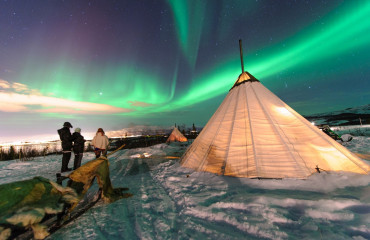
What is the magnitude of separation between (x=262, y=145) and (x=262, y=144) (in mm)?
33

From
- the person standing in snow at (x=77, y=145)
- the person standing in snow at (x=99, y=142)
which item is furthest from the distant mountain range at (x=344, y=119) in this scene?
the person standing in snow at (x=77, y=145)

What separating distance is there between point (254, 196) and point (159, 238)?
6.20 ft

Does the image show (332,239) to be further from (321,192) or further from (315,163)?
(315,163)

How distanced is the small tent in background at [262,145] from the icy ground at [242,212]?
1.27 ft

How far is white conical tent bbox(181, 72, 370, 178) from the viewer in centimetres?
379

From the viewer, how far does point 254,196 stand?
282 centimetres

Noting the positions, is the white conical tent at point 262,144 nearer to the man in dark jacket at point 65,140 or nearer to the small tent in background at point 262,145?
the small tent in background at point 262,145

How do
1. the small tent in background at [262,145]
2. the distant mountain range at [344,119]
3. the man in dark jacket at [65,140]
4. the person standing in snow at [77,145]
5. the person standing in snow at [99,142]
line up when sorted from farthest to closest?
the distant mountain range at [344,119] → the person standing in snow at [99,142] → the person standing in snow at [77,145] → the man in dark jacket at [65,140] → the small tent in background at [262,145]

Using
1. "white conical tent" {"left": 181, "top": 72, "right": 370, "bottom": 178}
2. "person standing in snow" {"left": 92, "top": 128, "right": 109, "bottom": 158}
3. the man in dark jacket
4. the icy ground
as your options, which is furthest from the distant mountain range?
the man in dark jacket

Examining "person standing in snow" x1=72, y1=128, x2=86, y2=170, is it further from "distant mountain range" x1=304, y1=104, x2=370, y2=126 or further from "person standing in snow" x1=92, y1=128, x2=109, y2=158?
"distant mountain range" x1=304, y1=104, x2=370, y2=126

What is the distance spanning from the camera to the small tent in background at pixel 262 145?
12.4 feet

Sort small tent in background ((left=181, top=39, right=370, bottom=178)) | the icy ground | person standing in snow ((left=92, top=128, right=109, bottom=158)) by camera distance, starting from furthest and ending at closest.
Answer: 1. person standing in snow ((left=92, top=128, right=109, bottom=158))
2. small tent in background ((left=181, top=39, right=370, bottom=178))
3. the icy ground

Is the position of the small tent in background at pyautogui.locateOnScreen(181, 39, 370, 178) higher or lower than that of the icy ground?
higher

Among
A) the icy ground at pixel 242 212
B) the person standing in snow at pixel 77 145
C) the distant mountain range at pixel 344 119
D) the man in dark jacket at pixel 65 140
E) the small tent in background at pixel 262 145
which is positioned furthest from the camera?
the distant mountain range at pixel 344 119
